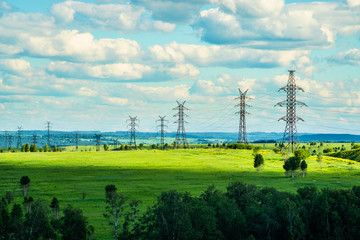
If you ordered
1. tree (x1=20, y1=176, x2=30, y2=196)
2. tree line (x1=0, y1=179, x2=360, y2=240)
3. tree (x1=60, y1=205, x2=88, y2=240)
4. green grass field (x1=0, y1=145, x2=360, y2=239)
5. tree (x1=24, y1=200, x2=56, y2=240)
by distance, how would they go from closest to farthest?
tree (x1=24, y1=200, x2=56, y2=240)
tree (x1=60, y1=205, x2=88, y2=240)
tree line (x1=0, y1=179, x2=360, y2=240)
tree (x1=20, y1=176, x2=30, y2=196)
green grass field (x1=0, y1=145, x2=360, y2=239)

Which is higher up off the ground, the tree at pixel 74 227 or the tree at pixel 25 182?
the tree at pixel 25 182

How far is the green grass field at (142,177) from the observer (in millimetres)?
100312

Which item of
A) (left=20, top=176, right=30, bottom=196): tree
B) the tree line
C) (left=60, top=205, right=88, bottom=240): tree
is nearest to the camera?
(left=60, top=205, right=88, bottom=240): tree

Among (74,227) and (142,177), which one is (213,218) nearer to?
(74,227)

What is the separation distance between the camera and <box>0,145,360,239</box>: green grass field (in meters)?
100

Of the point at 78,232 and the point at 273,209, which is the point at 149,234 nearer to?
the point at 78,232

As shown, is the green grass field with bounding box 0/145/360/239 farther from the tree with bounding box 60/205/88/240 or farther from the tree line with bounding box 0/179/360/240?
the tree line with bounding box 0/179/360/240

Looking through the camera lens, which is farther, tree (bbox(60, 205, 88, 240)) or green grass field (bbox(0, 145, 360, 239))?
green grass field (bbox(0, 145, 360, 239))

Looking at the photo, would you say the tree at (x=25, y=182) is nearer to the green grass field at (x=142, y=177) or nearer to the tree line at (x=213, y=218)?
the green grass field at (x=142, y=177)

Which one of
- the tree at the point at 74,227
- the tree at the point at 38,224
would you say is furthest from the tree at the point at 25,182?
the tree at the point at 74,227

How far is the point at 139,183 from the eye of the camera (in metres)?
121

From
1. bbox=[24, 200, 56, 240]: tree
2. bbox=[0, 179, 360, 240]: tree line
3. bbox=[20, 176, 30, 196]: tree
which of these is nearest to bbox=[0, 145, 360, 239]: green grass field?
bbox=[20, 176, 30, 196]: tree

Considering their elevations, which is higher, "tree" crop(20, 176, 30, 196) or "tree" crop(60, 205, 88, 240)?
"tree" crop(20, 176, 30, 196)

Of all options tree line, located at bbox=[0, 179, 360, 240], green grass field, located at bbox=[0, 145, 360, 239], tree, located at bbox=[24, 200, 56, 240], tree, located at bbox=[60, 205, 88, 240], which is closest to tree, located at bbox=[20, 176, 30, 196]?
green grass field, located at bbox=[0, 145, 360, 239]
